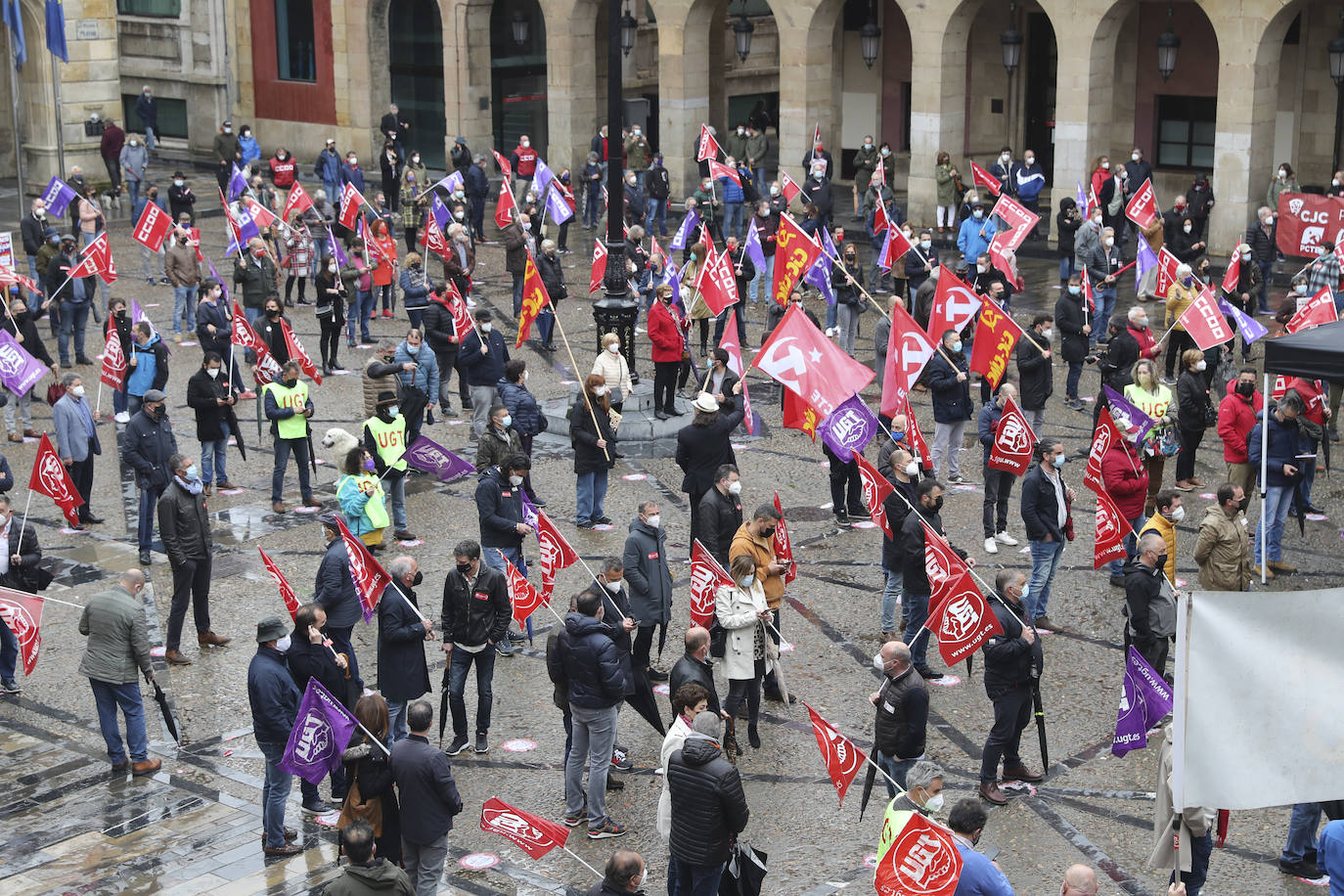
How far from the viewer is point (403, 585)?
40.6ft

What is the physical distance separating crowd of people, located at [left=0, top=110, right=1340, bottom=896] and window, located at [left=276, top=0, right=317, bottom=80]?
14.8m

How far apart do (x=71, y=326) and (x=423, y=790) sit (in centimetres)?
1548

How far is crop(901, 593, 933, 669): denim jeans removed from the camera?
45.1 ft

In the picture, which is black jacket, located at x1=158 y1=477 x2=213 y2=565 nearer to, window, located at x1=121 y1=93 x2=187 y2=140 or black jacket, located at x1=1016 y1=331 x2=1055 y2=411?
black jacket, located at x1=1016 y1=331 x2=1055 y2=411

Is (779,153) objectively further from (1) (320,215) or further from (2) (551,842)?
(2) (551,842)

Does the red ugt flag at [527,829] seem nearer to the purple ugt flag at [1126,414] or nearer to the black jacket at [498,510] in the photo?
the black jacket at [498,510]

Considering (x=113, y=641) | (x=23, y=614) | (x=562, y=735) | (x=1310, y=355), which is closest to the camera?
(x=1310, y=355)

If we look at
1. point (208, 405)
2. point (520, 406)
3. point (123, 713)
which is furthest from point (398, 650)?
point (208, 405)

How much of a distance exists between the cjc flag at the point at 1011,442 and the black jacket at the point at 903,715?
5.24 meters

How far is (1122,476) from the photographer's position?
15008 mm

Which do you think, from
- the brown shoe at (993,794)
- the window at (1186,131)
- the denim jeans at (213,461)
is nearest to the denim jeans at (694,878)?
the brown shoe at (993,794)

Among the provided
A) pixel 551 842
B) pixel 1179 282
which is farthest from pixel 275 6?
pixel 551 842

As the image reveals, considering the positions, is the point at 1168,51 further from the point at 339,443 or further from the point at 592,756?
the point at 592,756

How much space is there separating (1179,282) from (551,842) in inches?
564
